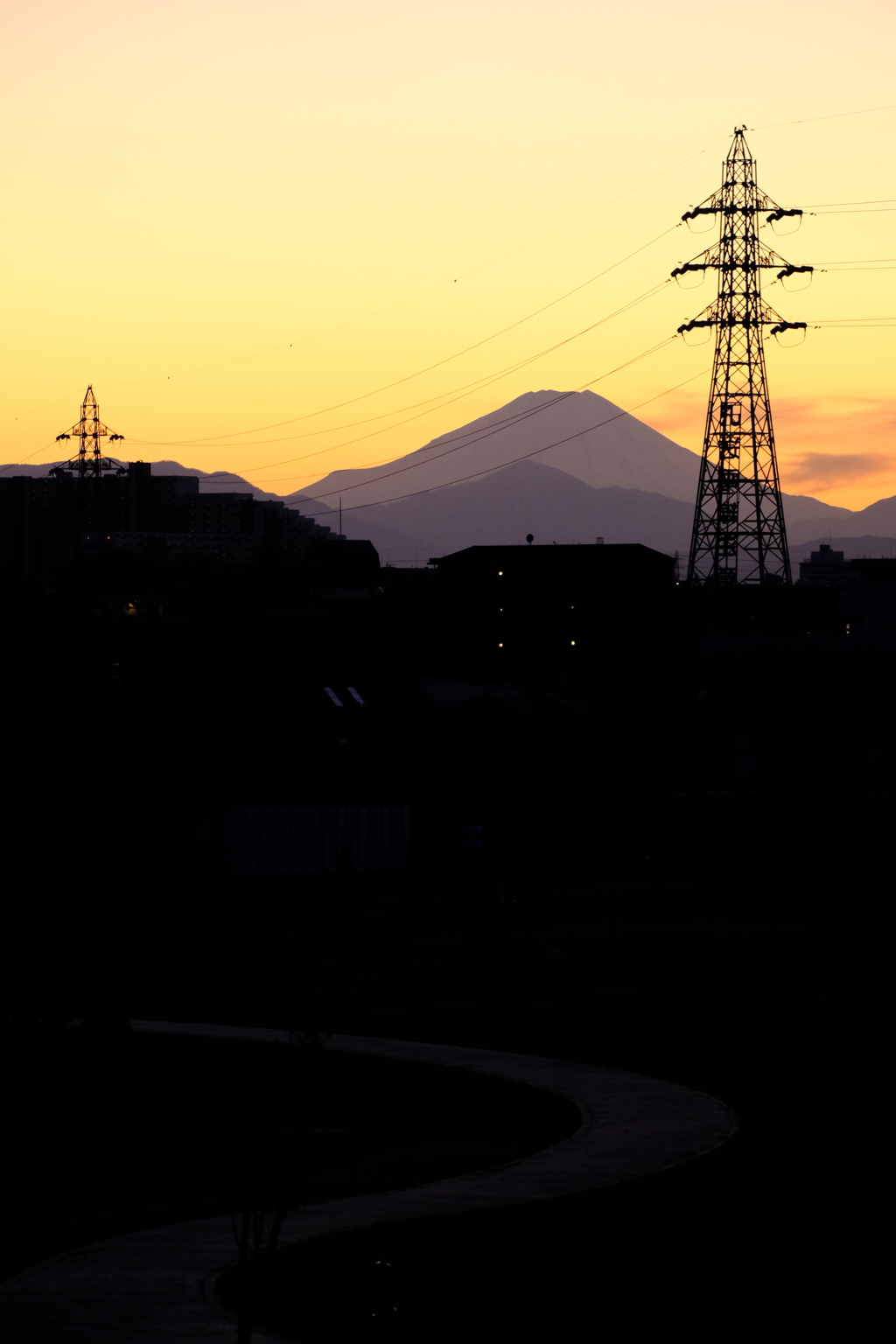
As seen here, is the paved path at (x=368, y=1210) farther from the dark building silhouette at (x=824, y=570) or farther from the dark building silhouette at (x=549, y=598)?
the dark building silhouette at (x=824, y=570)

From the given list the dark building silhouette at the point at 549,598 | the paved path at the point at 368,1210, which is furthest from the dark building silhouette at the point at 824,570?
the paved path at the point at 368,1210

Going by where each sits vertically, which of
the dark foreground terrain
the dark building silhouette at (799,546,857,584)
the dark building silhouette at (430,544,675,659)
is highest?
the dark building silhouette at (799,546,857,584)

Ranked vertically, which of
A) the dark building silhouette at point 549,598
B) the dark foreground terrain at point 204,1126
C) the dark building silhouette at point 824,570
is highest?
the dark building silhouette at point 824,570

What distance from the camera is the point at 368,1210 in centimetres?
1502

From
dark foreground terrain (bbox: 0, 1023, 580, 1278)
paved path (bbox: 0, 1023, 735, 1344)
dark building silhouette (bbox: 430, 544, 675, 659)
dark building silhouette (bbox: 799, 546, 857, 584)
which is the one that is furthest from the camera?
dark building silhouette (bbox: 799, 546, 857, 584)

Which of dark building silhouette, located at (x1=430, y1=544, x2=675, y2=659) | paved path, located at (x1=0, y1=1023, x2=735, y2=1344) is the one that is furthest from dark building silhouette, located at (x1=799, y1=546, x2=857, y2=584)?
paved path, located at (x1=0, y1=1023, x2=735, y2=1344)

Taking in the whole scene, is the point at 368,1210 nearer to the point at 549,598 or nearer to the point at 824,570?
the point at 549,598

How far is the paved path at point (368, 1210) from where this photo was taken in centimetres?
1185

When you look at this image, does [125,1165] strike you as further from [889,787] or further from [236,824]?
[889,787]

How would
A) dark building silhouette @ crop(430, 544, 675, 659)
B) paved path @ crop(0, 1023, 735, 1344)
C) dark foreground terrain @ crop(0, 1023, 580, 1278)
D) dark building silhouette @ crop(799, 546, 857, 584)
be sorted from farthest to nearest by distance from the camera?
dark building silhouette @ crop(799, 546, 857, 584)
dark building silhouette @ crop(430, 544, 675, 659)
dark foreground terrain @ crop(0, 1023, 580, 1278)
paved path @ crop(0, 1023, 735, 1344)

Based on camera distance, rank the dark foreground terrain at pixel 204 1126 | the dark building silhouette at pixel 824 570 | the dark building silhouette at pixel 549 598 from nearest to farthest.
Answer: the dark foreground terrain at pixel 204 1126 → the dark building silhouette at pixel 549 598 → the dark building silhouette at pixel 824 570

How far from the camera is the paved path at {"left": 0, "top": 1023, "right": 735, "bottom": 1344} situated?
11.9 metres

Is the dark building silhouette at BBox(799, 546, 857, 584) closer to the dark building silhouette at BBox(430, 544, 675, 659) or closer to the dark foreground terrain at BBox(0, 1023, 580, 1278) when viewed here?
the dark building silhouette at BBox(430, 544, 675, 659)

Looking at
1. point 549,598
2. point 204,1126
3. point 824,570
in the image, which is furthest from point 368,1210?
point 824,570
